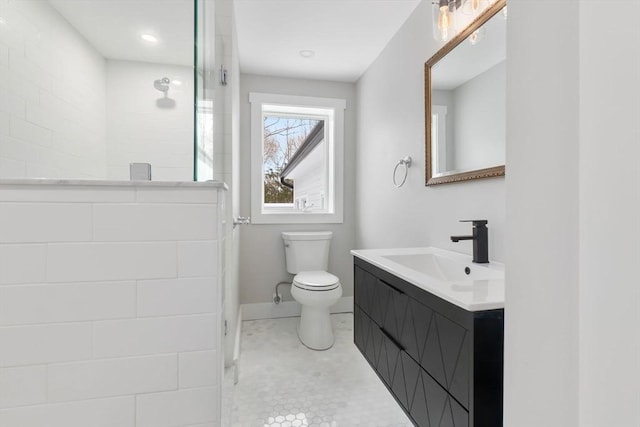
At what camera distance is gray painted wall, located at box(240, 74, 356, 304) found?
9.24ft

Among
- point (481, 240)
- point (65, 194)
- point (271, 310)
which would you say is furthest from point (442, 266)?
point (271, 310)

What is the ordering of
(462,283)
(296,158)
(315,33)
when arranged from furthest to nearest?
(296,158)
(315,33)
(462,283)

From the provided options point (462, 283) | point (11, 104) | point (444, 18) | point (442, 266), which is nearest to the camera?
point (462, 283)

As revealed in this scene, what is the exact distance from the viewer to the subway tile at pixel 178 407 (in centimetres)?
76

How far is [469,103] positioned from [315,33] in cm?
126

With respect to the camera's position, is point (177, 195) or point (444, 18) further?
point (444, 18)

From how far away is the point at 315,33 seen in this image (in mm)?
2174

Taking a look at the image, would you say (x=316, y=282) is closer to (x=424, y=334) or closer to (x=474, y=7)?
(x=424, y=334)

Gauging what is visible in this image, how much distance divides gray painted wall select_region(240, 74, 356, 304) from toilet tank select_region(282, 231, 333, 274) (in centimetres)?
16

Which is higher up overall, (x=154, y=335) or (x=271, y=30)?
(x=271, y=30)

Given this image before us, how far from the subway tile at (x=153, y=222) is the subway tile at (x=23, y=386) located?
0.33 metres

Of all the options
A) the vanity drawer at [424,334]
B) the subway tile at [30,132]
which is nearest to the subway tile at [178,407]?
the vanity drawer at [424,334]

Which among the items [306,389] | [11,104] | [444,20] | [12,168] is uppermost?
[444,20]

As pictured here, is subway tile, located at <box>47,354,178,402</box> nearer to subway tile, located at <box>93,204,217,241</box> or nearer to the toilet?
subway tile, located at <box>93,204,217,241</box>
